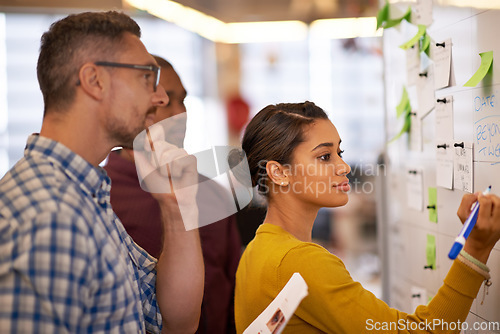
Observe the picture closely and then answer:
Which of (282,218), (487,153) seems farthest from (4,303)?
(487,153)

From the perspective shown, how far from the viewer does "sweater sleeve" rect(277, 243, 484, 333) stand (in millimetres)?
1096

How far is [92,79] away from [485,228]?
2.78 feet

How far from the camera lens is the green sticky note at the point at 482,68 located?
1.23 metres

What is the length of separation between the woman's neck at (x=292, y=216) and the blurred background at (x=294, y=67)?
3.65 metres

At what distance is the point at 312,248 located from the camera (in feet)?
3.96

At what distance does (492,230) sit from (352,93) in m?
5.52

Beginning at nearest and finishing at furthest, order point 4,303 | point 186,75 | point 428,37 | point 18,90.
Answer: point 4,303, point 428,37, point 18,90, point 186,75

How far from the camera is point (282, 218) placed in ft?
4.57

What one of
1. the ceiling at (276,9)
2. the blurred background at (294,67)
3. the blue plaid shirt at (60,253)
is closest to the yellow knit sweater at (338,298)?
the blue plaid shirt at (60,253)

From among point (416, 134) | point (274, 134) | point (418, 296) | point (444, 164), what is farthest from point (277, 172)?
point (418, 296)

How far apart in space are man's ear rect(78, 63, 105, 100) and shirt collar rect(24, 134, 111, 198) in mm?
122

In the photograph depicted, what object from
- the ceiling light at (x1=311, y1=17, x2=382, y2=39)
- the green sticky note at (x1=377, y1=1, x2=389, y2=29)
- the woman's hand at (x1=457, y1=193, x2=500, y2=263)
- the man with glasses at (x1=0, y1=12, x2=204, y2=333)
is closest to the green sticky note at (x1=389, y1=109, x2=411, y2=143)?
the green sticky note at (x1=377, y1=1, x2=389, y2=29)

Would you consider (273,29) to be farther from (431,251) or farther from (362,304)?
(362,304)

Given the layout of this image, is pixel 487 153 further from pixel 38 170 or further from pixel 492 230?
pixel 38 170
